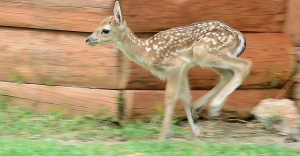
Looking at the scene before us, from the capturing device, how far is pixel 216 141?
8203mm

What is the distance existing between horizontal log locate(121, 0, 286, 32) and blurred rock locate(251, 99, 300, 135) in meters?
1.10

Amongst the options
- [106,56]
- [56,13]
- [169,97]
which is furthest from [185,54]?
[56,13]

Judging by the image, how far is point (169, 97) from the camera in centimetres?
832

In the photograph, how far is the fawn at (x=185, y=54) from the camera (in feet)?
26.3

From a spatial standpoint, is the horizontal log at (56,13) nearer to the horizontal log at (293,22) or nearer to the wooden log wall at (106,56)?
the wooden log wall at (106,56)

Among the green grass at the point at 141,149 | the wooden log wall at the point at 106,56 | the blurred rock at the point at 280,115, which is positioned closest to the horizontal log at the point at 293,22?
the wooden log wall at the point at 106,56

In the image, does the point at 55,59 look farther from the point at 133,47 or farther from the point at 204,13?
the point at 204,13

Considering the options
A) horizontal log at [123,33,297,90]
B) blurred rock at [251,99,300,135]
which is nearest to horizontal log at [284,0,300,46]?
horizontal log at [123,33,297,90]

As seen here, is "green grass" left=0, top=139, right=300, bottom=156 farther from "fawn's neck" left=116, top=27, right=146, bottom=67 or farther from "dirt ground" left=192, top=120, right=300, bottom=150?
"fawn's neck" left=116, top=27, right=146, bottom=67

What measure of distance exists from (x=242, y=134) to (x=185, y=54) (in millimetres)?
1442

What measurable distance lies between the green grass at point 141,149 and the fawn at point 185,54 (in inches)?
30.2

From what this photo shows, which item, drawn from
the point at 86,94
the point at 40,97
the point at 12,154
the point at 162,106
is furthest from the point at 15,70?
the point at 12,154

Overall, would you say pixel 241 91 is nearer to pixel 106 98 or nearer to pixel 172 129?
pixel 172 129

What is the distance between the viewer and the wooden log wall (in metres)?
8.86
